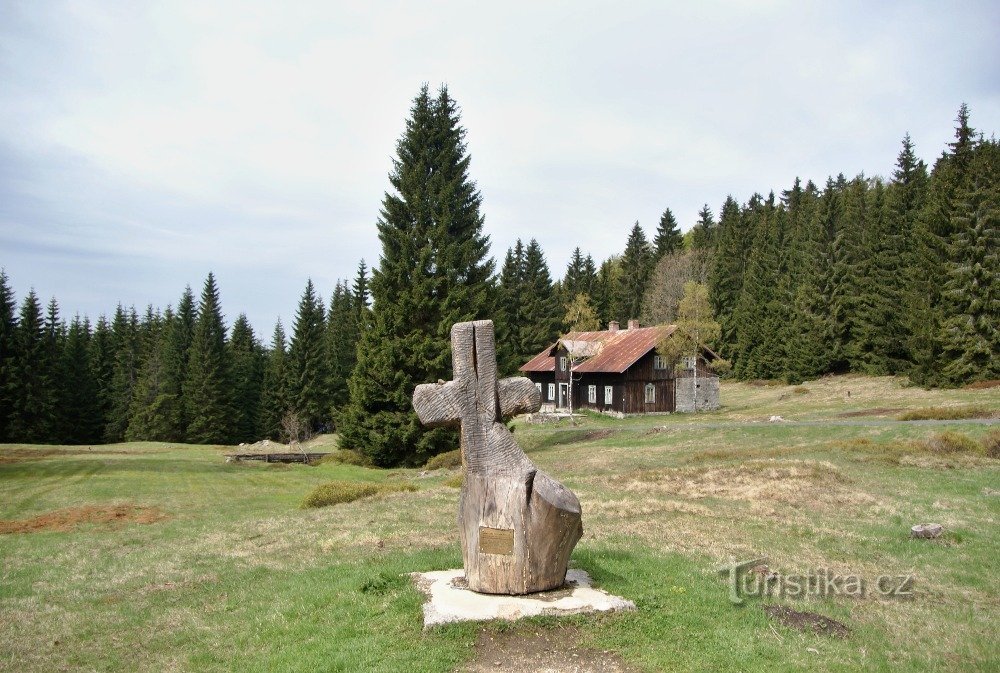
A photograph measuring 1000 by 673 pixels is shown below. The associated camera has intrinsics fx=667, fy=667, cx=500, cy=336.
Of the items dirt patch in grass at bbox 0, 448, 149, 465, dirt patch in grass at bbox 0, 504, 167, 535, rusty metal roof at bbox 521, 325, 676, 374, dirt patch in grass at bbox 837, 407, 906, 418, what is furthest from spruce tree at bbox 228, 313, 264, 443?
dirt patch in grass at bbox 837, 407, 906, 418

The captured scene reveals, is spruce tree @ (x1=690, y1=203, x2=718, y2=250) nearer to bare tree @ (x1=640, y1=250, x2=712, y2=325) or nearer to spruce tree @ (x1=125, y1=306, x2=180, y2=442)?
bare tree @ (x1=640, y1=250, x2=712, y2=325)

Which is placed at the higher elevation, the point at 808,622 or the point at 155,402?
the point at 155,402

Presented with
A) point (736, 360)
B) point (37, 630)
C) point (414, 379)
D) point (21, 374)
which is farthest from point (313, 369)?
point (37, 630)

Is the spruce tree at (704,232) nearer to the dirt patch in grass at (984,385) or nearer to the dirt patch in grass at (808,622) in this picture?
the dirt patch in grass at (984,385)

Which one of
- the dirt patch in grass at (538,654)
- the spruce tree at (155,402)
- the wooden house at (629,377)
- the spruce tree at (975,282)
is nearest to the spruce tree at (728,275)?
the wooden house at (629,377)

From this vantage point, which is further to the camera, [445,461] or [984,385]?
[984,385]

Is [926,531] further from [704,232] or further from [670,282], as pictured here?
[704,232]

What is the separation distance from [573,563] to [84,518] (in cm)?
1452

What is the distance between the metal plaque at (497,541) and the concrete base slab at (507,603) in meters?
0.50

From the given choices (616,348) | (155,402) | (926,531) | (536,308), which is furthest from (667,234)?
(926,531)

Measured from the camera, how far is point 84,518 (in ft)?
56.9

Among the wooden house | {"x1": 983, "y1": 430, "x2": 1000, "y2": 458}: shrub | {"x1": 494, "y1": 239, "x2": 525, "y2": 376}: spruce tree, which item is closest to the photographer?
{"x1": 983, "y1": 430, "x2": 1000, "y2": 458}: shrub

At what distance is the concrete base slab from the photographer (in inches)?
265

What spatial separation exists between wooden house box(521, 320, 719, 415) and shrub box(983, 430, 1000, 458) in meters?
28.6
